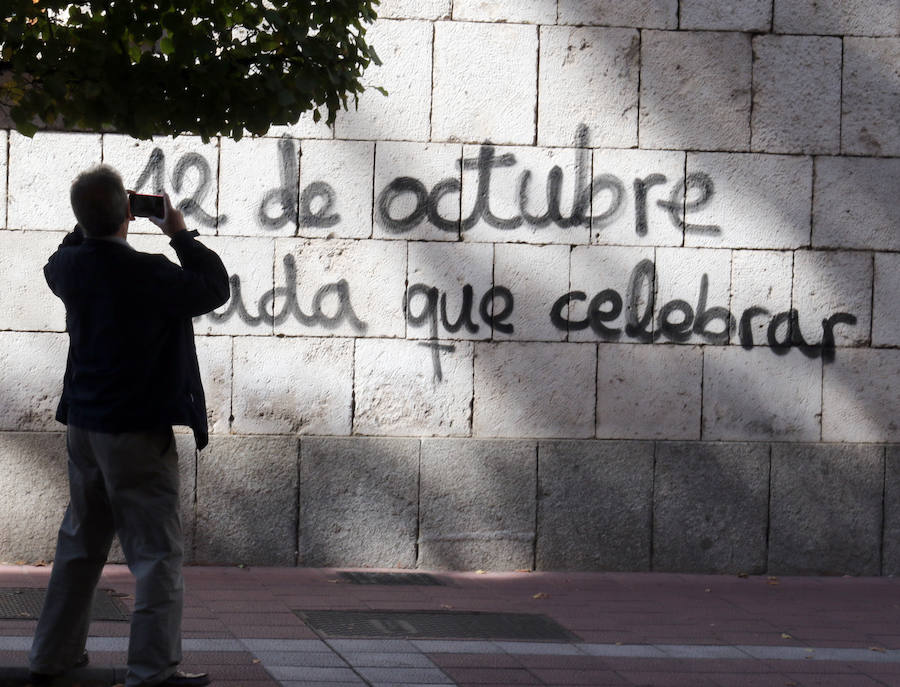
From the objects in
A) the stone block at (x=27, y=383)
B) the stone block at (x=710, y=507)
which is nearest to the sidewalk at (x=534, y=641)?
the stone block at (x=710, y=507)

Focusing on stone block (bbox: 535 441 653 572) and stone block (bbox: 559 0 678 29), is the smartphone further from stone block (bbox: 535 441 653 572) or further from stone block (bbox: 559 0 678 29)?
stone block (bbox: 559 0 678 29)

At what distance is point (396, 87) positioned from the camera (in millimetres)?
6812

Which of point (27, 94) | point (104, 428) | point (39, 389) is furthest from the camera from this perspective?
point (39, 389)

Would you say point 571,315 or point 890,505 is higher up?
point 571,315

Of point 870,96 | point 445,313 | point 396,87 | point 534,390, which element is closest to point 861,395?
point 870,96

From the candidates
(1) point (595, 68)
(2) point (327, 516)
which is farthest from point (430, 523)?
(1) point (595, 68)

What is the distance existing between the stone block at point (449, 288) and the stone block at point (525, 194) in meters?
0.13

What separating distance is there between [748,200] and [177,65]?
3813mm

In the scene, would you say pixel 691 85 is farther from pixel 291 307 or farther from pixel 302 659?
pixel 302 659

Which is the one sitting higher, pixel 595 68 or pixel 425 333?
pixel 595 68

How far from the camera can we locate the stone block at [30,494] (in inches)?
260

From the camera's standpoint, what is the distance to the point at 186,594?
5.95 m

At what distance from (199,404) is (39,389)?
287 cm

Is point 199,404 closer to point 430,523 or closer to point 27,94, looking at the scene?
point 27,94
